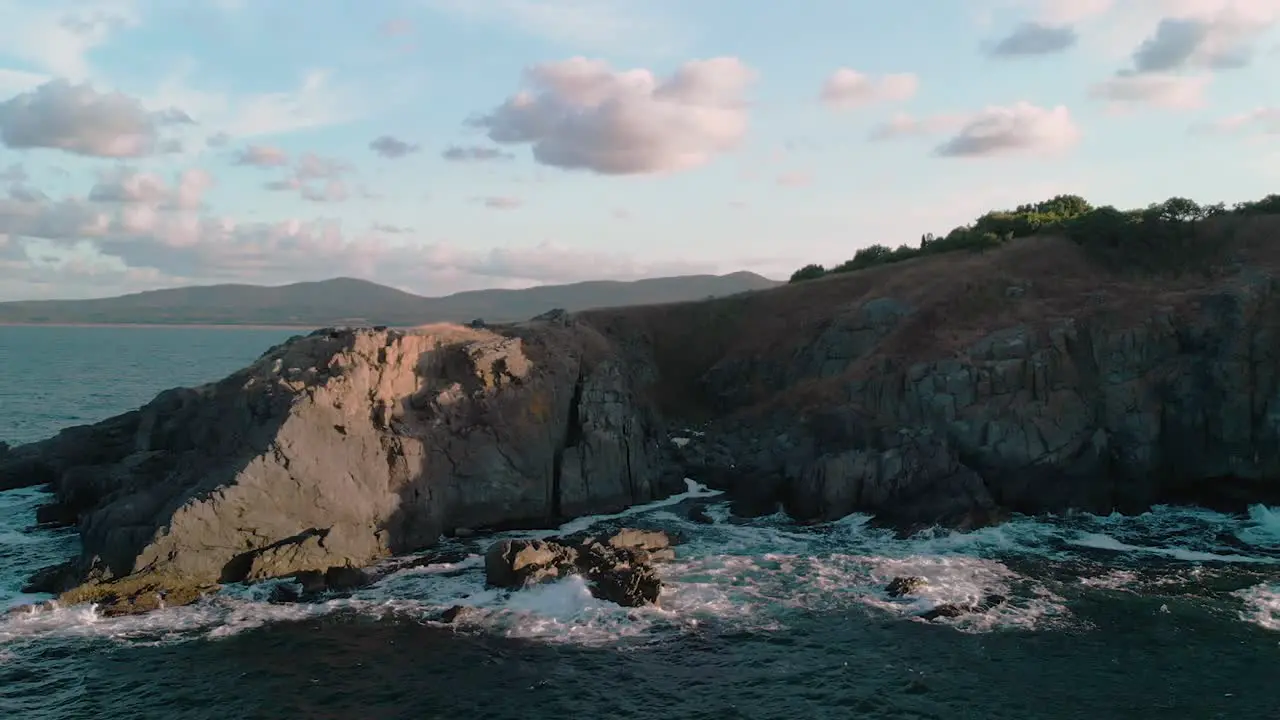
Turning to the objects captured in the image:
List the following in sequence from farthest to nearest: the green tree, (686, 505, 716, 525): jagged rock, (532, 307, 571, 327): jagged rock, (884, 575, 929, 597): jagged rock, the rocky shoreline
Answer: the green tree → (532, 307, 571, 327): jagged rock → (686, 505, 716, 525): jagged rock → the rocky shoreline → (884, 575, 929, 597): jagged rock

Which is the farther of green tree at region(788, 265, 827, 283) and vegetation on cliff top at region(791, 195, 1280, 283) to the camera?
green tree at region(788, 265, 827, 283)

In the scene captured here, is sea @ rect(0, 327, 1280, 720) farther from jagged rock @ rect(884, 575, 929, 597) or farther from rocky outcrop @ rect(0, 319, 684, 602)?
rocky outcrop @ rect(0, 319, 684, 602)

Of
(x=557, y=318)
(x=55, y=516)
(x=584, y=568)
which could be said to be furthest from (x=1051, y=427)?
(x=55, y=516)

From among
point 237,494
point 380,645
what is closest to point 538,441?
point 237,494

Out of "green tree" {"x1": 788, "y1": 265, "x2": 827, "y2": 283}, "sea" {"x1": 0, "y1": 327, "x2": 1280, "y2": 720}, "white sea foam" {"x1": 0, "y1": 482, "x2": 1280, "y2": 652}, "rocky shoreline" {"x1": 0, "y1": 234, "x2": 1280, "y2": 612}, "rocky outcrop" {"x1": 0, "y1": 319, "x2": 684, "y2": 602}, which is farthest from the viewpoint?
"green tree" {"x1": 788, "y1": 265, "x2": 827, "y2": 283}

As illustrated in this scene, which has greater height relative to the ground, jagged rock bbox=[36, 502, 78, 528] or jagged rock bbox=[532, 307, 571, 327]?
jagged rock bbox=[532, 307, 571, 327]

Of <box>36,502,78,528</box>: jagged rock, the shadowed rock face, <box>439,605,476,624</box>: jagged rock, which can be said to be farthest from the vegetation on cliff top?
<box>36,502,78,528</box>: jagged rock

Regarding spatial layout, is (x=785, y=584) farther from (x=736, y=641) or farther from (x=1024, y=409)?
(x=1024, y=409)
